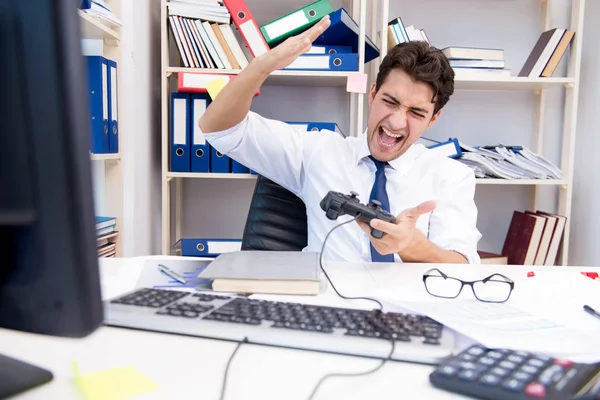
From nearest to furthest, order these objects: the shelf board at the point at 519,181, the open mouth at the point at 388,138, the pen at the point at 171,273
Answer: the pen at the point at 171,273, the open mouth at the point at 388,138, the shelf board at the point at 519,181

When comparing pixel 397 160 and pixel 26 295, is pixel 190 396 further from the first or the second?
pixel 397 160

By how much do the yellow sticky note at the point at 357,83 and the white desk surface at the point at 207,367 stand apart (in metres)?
1.55

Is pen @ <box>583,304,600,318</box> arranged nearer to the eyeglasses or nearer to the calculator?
the eyeglasses

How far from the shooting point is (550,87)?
2.35 m

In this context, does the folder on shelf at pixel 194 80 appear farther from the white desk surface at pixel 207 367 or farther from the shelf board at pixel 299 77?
the white desk surface at pixel 207 367

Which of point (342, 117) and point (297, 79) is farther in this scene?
point (342, 117)

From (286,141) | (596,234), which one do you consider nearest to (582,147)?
(596,234)

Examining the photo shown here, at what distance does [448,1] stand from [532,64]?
0.52 meters

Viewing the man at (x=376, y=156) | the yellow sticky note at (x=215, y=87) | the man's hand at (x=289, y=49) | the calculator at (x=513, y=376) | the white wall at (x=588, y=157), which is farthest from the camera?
the white wall at (x=588, y=157)

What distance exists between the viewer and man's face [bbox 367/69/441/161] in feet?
4.81

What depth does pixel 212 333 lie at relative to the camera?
1.94ft

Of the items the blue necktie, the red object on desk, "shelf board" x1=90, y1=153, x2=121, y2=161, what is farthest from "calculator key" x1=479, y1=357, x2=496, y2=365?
"shelf board" x1=90, y1=153, x2=121, y2=161

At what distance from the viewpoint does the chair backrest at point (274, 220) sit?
1.33m

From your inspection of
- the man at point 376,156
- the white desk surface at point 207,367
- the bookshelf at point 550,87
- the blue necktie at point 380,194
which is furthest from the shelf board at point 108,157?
the bookshelf at point 550,87
